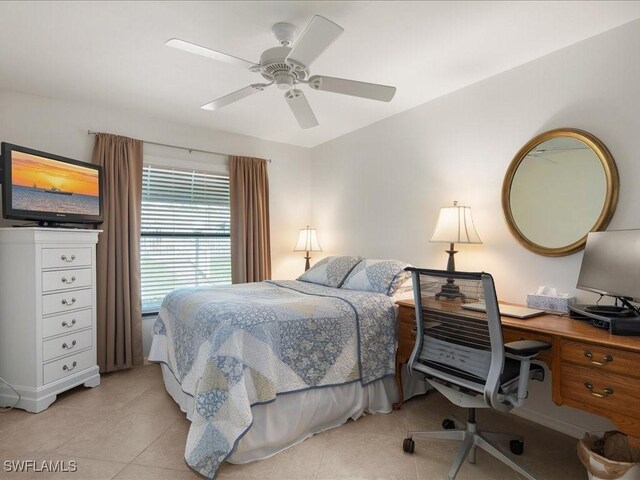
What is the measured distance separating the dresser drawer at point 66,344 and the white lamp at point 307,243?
2.21m

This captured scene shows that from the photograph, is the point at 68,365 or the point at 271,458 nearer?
the point at 271,458

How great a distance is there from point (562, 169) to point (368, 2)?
157 cm

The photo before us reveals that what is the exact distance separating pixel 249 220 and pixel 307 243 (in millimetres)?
728

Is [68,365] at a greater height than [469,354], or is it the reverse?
[469,354]

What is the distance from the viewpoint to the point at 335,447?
201cm

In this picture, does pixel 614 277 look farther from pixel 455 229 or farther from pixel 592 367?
pixel 455 229

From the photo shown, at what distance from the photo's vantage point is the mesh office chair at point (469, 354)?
158cm

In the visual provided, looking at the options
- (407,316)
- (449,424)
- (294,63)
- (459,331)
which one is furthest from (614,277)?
(294,63)

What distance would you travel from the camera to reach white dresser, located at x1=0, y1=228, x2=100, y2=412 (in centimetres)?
245

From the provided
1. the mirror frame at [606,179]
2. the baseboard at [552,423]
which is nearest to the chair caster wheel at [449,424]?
the baseboard at [552,423]

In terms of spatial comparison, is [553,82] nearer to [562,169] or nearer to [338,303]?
[562,169]

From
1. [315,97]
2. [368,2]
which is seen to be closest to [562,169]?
[368,2]

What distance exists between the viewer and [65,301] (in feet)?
8.68

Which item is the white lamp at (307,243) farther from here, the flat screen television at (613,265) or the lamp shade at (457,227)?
the flat screen television at (613,265)
